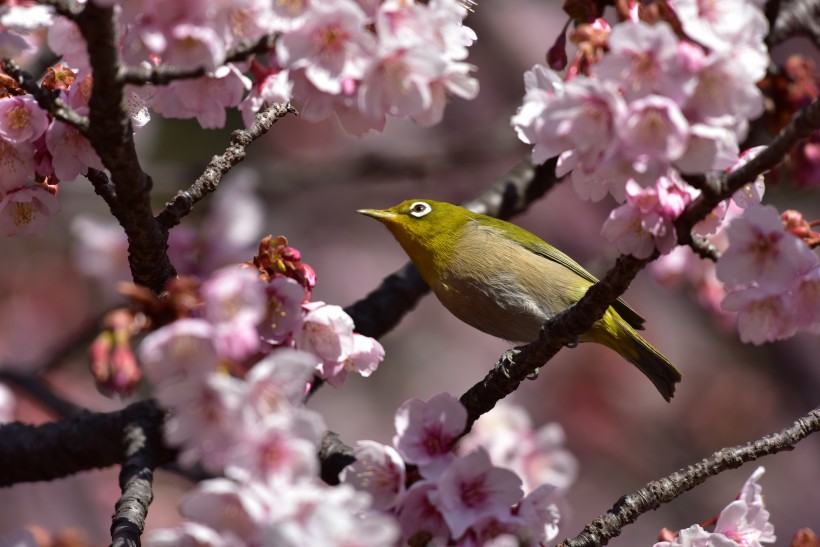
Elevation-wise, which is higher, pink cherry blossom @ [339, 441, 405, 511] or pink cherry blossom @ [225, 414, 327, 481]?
pink cherry blossom @ [225, 414, 327, 481]

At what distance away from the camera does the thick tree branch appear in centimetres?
243

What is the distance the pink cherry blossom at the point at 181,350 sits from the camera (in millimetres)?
1530

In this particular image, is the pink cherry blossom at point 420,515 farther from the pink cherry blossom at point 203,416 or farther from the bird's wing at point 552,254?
the bird's wing at point 552,254

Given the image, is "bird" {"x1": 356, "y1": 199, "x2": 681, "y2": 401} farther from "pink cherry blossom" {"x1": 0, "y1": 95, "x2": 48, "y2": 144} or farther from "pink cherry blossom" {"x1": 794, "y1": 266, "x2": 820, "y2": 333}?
"pink cherry blossom" {"x1": 0, "y1": 95, "x2": 48, "y2": 144}

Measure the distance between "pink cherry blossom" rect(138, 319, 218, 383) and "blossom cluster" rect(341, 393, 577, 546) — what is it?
2.10 ft

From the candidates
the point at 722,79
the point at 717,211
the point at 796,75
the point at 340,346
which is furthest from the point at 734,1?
the point at 796,75

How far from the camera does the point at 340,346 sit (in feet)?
7.45

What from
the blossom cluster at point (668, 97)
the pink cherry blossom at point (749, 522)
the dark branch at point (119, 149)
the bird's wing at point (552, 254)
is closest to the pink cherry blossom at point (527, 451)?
the bird's wing at point (552, 254)

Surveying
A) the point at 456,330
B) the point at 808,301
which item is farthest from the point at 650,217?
the point at 456,330

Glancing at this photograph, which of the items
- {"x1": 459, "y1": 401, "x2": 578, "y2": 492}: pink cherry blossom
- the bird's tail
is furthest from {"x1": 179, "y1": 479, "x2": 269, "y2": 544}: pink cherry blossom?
{"x1": 459, "y1": 401, "x2": 578, "y2": 492}: pink cherry blossom

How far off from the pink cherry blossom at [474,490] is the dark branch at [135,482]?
2.60ft

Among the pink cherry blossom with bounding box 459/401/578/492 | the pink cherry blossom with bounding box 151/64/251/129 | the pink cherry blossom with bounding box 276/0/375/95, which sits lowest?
the pink cherry blossom with bounding box 459/401/578/492

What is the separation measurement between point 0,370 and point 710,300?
374 centimetres

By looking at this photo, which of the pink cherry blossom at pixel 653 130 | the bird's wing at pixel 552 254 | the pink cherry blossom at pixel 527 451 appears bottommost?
the pink cherry blossom at pixel 527 451
